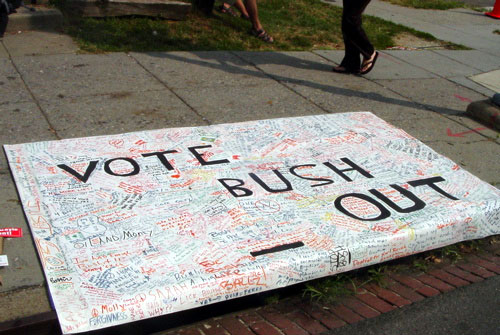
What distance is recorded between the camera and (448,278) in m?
3.51

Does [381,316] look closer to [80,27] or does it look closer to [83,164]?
[83,164]

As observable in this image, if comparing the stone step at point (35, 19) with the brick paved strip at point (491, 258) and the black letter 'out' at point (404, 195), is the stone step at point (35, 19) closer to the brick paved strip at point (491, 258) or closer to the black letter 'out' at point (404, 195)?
the black letter 'out' at point (404, 195)

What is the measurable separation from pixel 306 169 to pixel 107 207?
1.47 meters

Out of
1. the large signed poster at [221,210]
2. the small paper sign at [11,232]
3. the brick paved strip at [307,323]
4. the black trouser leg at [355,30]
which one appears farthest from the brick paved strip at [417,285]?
the black trouser leg at [355,30]

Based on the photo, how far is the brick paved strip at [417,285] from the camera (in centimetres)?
335

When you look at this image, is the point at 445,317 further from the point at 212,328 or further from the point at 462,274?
the point at 212,328

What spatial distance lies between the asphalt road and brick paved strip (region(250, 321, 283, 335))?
0.92 feet

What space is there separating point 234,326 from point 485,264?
5.78 feet

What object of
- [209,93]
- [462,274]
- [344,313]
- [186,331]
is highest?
[209,93]

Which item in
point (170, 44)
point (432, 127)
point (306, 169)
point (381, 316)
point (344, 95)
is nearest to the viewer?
point (381, 316)

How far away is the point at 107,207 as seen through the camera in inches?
136

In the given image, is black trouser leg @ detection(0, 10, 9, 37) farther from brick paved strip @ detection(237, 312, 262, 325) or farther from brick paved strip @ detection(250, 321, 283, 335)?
brick paved strip @ detection(250, 321, 283, 335)

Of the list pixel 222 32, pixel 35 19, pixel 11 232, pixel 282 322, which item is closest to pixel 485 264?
pixel 282 322

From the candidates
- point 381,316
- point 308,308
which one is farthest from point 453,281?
point 308,308
